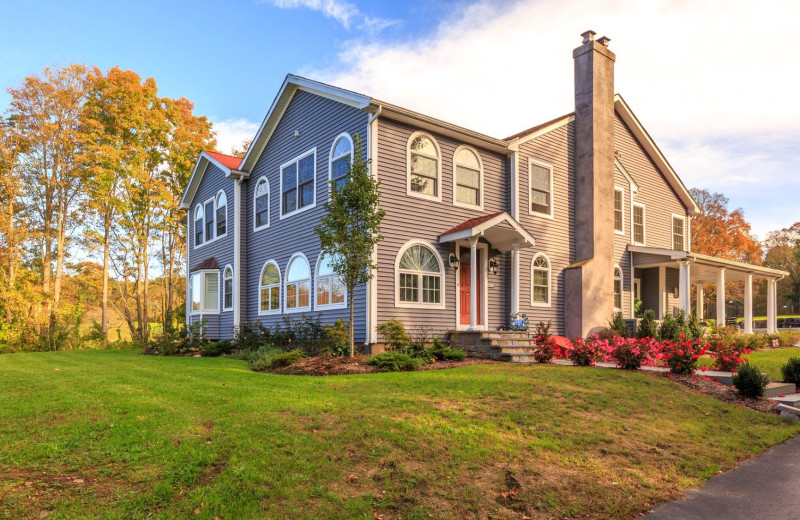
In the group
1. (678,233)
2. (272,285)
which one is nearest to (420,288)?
(272,285)

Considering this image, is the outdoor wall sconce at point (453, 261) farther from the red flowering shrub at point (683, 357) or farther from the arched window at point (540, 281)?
the red flowering shrub at point (683, 357)

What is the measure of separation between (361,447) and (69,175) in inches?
952

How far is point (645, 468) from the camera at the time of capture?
19.1ft

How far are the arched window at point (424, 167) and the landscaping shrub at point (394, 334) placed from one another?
136 inches

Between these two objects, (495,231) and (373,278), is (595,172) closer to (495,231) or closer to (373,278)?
(495,231)

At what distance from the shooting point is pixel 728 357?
1105cm

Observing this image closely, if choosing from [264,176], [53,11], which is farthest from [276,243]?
[53,11]

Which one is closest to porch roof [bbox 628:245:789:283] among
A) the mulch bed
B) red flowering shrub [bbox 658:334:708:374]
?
red flowering shrub [bbox 658:334:708:374]

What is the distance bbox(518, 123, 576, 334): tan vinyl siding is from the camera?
1608 cm

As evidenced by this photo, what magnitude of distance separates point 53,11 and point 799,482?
1666 cm

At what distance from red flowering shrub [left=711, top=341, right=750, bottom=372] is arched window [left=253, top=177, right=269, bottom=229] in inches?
520

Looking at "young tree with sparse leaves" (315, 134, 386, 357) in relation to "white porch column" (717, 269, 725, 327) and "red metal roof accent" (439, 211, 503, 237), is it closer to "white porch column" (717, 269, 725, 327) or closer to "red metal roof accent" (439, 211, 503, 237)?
"red metal roof accent" (439, 211, 503, 237)

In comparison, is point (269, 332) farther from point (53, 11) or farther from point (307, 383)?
point (53, 11)

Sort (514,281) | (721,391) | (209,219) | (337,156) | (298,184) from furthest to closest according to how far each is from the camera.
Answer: (209,219) < (298,184) < (514,281) < (337,156) < (721,391)
